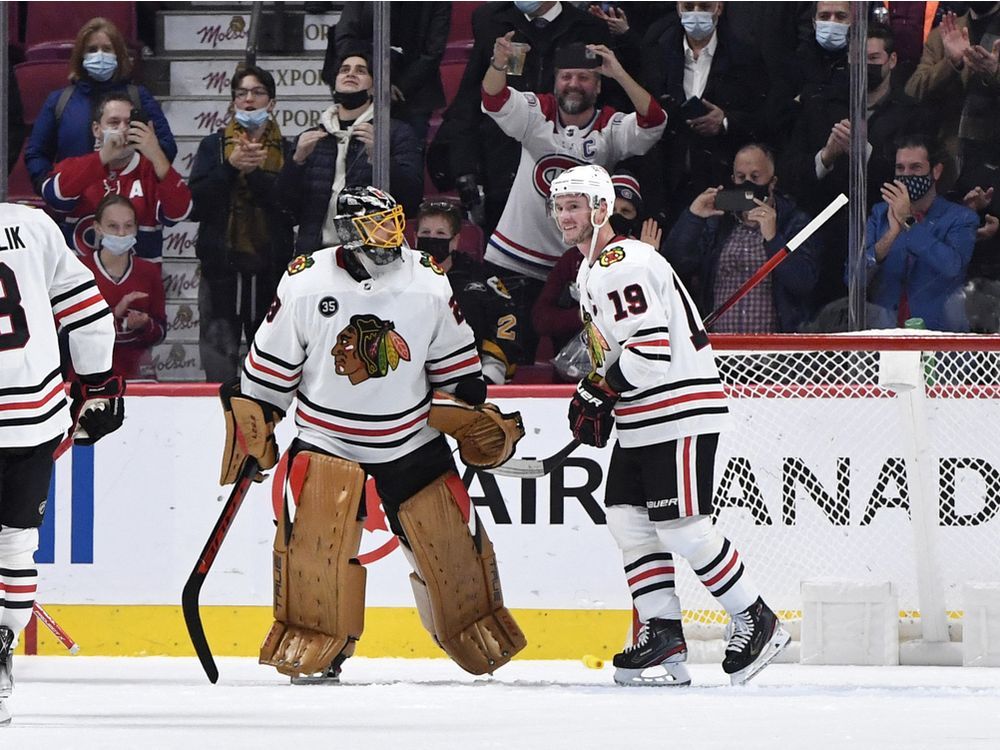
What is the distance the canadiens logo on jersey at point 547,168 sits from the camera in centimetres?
551

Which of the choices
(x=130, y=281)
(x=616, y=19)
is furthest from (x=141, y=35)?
(x=616, y=19)

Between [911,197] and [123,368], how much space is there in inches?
102

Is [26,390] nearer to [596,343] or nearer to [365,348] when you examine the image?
[365,348]

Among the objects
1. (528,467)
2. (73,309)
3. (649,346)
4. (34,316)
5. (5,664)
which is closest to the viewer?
(5,664)

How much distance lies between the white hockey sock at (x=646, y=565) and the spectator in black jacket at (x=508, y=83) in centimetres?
192

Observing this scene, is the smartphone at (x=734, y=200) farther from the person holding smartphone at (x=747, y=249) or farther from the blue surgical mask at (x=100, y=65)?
the blue surgical mask at (x=100, y=65)

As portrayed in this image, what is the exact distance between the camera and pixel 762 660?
369cm

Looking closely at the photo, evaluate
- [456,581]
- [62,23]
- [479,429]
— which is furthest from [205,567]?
[62,23]

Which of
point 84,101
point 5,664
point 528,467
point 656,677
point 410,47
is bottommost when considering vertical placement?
point 656,677

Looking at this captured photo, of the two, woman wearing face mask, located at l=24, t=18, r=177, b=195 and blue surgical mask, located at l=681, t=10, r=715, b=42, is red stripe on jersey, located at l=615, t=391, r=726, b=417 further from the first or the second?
woman wearing face mask, located at l=24, t=18, r=177, b=195

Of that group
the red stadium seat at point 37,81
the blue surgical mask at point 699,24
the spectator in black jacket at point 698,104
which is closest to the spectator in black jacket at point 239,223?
the red stadium seat at point 37,81

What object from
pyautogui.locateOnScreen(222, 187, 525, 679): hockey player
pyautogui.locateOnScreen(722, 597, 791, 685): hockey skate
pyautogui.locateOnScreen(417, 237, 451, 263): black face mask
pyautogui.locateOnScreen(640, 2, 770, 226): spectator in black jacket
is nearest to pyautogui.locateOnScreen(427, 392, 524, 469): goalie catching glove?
pyautogui.locateOnScreen(222, 187, 525, 679): hockey player

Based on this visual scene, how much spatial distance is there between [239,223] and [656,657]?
239 cm

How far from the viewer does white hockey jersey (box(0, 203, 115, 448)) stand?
10.8 feet
